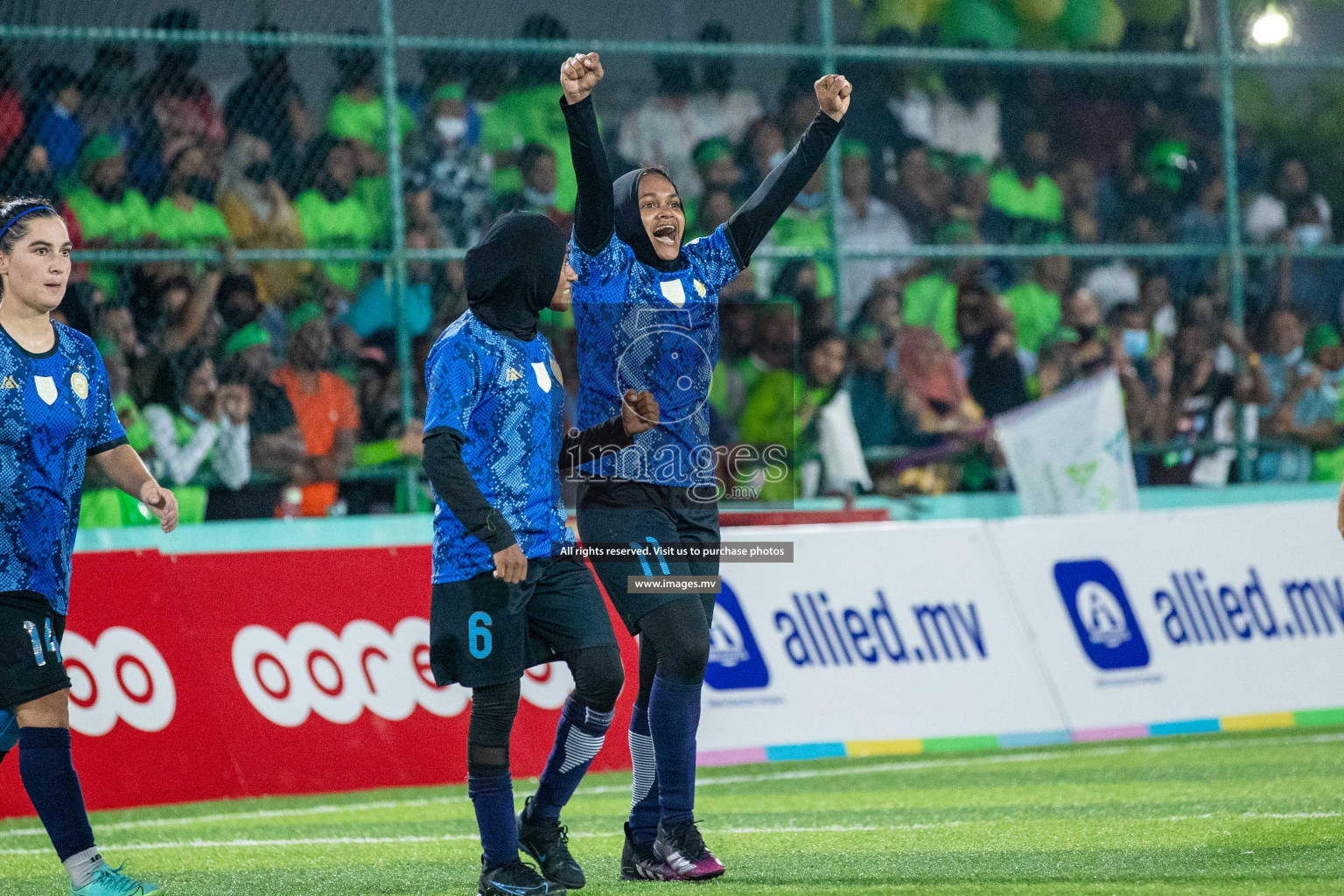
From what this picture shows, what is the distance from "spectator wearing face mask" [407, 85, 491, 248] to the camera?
11.2 meters

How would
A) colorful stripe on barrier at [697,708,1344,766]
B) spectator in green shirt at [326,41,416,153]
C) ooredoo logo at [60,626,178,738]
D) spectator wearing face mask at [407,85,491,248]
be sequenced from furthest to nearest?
spectator wearing face mask at [407,85,491,248] < spectator in green shirt at [326,41,416,153] < colorful stripe on barrier at [697,708,1344,766] < ooredoo logo at [60,626,178,738]

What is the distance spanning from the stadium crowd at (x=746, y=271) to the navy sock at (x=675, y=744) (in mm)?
4068

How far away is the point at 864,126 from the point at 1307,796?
6923 mm

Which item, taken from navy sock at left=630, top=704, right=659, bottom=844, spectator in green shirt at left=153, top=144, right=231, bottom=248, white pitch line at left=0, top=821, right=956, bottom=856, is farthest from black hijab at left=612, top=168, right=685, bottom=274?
spectator in green shirt at left=153, top=144, right=231, bottom=248

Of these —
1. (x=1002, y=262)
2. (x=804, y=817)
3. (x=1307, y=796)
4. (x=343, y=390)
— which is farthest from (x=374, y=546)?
(x=1002, y=262)

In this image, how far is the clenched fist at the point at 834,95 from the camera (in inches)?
228

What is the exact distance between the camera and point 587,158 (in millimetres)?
5281

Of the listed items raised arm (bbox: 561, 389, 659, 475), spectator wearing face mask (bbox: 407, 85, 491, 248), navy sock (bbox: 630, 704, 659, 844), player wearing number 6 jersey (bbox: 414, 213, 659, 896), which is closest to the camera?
player wearing number 6 jersey (bbox: 414, 213, 659, 896)

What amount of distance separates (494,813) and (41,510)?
5.52ft

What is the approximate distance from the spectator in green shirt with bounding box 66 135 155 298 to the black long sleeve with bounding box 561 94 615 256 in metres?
5.60

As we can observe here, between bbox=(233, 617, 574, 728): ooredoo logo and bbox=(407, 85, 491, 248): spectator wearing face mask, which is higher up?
bbox=(407, 85, 491, 248): spectator wearing face mask

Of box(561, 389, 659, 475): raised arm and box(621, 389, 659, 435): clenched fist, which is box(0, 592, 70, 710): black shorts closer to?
box(561, 389, 659, 475): raised arm

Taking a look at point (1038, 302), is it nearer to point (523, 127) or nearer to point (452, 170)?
point (523, 127)

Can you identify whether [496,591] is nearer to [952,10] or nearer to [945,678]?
[945,678]
